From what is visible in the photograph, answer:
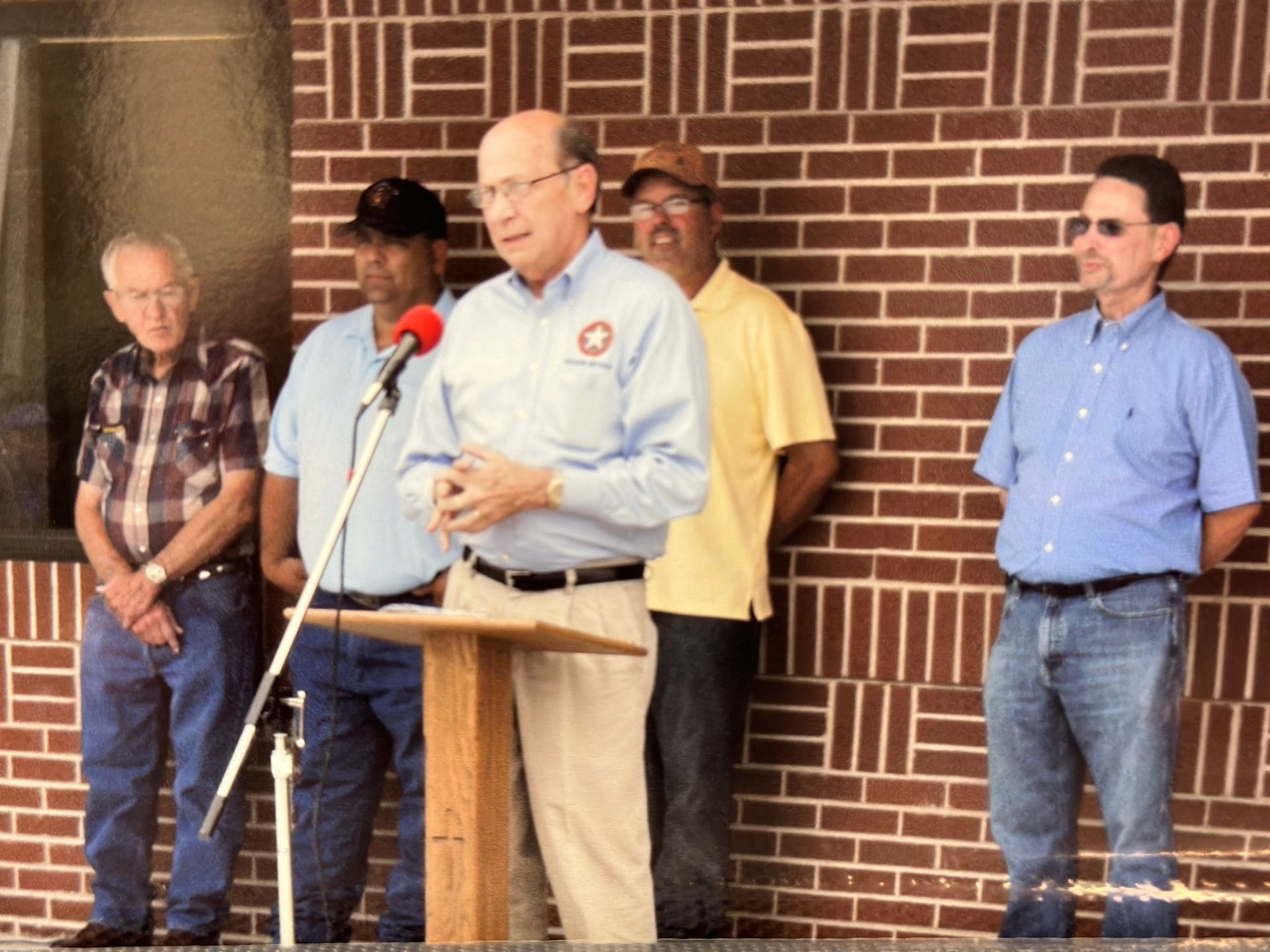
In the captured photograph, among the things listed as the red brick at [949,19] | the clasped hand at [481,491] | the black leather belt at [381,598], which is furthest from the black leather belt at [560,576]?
the red brick at [949,19]

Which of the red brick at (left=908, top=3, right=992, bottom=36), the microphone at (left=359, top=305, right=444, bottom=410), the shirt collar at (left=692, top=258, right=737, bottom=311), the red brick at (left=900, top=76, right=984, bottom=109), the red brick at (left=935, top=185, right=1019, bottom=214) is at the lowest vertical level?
the microphone at (left=359, top=305, right=444, bottom=410)

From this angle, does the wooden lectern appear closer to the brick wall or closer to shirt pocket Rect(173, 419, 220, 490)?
the brick wall

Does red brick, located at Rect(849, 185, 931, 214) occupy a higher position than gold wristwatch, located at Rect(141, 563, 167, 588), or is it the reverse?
red brick, located at Rect(849, 185, 931, 214)

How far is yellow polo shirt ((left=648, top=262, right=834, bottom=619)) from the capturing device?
8.93 ft

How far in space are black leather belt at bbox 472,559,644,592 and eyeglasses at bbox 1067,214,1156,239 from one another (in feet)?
3.67

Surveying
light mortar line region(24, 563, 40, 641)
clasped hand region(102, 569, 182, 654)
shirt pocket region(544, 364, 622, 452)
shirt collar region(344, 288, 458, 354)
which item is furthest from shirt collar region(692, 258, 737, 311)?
light mortar line region(24, 563, 40, 641)

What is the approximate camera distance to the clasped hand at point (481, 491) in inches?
104

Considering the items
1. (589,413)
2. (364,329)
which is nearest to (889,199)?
(589,413)

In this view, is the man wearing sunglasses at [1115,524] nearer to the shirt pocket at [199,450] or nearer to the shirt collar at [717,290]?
the shirt collar at [717,290]

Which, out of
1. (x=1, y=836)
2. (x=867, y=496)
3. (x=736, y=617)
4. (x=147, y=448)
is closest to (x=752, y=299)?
(x=867, y=496)

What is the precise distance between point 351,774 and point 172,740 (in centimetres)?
47

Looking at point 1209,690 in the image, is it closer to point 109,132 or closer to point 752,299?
point 752,299

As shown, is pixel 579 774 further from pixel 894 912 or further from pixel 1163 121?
pixel 1163 121

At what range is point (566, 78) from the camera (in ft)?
9.12
